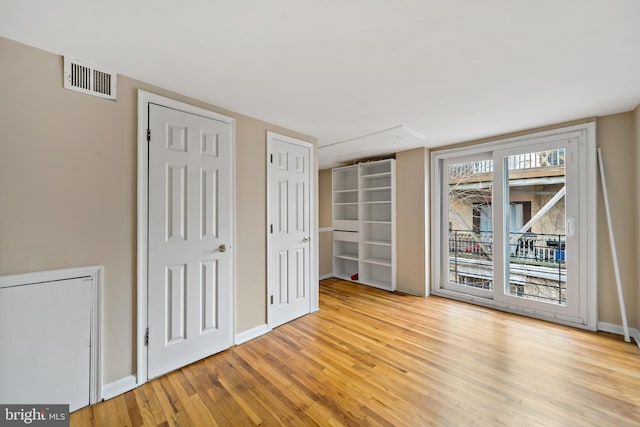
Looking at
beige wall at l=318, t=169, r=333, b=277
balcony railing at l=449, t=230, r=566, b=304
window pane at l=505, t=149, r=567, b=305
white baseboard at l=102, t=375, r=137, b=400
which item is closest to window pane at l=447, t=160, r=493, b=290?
balcony railing at l=449, t=230, r=566, b=304

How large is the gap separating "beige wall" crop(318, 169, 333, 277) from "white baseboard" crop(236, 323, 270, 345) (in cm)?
232

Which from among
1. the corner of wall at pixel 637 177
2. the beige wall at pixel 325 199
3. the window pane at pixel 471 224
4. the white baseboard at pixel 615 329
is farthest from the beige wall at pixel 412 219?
the corner of wall at pixel 637 177

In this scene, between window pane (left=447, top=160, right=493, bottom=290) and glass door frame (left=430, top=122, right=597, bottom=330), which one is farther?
window pane (left=447, top=160, right=493, bottom=290)

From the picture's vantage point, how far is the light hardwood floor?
61.3 inches

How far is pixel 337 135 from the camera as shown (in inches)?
129

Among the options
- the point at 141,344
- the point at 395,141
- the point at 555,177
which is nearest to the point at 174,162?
the point at 141,344

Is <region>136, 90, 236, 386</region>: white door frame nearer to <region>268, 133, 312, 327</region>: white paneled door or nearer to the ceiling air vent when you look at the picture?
the ceiling air vent

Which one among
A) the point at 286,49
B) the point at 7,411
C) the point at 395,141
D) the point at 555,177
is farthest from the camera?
the point at 395,141

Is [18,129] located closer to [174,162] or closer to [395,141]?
[174,162]

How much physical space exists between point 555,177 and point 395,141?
1876 millimetres

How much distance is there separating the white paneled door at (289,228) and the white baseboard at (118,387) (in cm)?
125

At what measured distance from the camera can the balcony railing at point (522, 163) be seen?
9.49 ft

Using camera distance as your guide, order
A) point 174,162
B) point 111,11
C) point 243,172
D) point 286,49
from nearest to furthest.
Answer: point 111,11
point 286,49
point 174,162
point 243,172

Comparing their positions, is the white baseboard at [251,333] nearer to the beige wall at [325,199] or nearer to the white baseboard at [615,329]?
the beige wall at [325,199]
